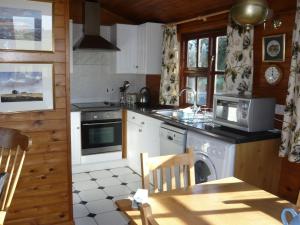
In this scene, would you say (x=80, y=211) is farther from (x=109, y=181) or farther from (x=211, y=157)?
(x=211, y=157)

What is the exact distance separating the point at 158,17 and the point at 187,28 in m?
0.50

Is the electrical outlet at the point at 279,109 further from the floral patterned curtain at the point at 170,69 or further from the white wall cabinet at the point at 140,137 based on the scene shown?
the floral patterned curtain at the point at 170,69

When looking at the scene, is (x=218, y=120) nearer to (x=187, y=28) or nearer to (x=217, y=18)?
(x=217, y=18)

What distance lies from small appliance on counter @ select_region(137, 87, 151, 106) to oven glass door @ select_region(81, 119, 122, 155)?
50 cm

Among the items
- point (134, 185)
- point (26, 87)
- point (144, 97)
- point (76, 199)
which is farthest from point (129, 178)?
point (26, 87)

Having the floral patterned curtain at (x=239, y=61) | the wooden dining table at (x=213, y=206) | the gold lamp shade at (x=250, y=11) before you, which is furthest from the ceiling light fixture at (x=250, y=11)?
the floral patterned curtain at (x=239, y=61)

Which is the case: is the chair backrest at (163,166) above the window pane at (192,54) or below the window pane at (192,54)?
below

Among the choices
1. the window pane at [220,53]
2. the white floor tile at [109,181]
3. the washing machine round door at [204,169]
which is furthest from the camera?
the white floor tile at [109,181]

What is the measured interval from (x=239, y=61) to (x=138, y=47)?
6.12ft

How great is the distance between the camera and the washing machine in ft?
7.80

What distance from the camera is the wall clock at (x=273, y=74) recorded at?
2.67m

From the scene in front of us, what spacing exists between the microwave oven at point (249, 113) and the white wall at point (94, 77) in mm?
2239

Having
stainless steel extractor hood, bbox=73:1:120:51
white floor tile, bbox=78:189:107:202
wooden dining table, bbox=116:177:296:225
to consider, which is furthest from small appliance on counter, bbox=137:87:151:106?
wooden dining table, bbox=116:177:296:225

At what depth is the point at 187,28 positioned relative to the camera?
3867mm
